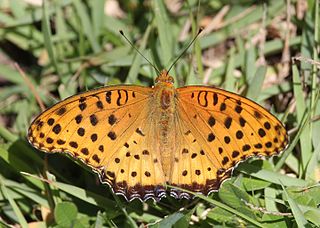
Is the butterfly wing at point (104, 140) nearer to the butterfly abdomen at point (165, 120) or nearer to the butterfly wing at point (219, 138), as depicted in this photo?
the butterfly abdomen at point (165, 120)

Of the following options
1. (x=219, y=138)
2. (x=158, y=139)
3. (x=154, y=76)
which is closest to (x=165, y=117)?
(x=158, y=139)

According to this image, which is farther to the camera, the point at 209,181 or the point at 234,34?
the point at 234,34

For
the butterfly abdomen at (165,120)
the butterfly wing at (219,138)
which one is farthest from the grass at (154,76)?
the butterfly abdomen at (165,120)

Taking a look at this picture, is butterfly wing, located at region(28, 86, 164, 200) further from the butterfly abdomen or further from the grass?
the grass

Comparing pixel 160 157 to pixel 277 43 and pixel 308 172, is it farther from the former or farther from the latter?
pixel 277 43

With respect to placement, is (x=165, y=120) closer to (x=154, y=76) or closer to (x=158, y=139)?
(x=158, y=139)

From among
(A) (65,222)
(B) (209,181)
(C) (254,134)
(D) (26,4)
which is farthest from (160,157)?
(D) (26,4)

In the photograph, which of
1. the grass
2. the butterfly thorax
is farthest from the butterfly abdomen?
the grass
